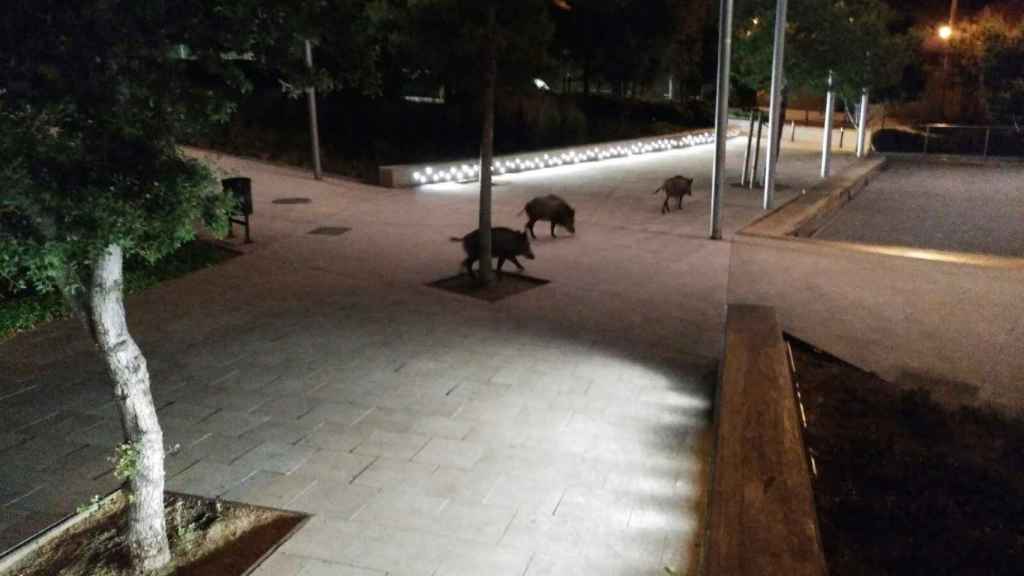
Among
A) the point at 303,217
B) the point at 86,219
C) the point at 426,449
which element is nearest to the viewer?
the point at 86,219

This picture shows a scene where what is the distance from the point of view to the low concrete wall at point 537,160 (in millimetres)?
19453

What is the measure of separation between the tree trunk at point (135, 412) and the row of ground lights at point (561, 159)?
13389 millimetres

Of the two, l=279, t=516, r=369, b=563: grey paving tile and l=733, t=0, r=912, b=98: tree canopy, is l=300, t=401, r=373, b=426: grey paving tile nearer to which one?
l=279, t=516, r=369, b=563: grey paving tile

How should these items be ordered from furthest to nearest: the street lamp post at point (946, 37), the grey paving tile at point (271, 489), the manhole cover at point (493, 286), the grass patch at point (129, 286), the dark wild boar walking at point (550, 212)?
1. the street lamp post at point (946, 37)
2. the dark wild boar walking at point (550, 212)
3. the manhole cover at point (493, 286)
4. the grass patch at point (129, 286)
5. the grey paving tile at point (271, 489)

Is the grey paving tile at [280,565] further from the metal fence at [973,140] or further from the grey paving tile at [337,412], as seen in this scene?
the metal fence at [973,140]

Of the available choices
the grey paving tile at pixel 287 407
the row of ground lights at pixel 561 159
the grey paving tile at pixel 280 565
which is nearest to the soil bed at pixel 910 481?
the grey paving tile at pixel 280 565

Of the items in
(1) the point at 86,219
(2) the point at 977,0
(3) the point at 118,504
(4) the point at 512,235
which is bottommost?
(3) the point at 118,504

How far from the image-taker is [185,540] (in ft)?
15.8

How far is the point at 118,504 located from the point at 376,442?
1.73m

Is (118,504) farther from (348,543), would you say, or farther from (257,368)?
(257,368)

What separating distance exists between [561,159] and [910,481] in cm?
2002

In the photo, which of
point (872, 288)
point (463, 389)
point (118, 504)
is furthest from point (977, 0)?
point (118, 504)

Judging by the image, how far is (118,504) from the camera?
5.16 m

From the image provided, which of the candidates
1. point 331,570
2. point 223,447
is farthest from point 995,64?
point 331,570
